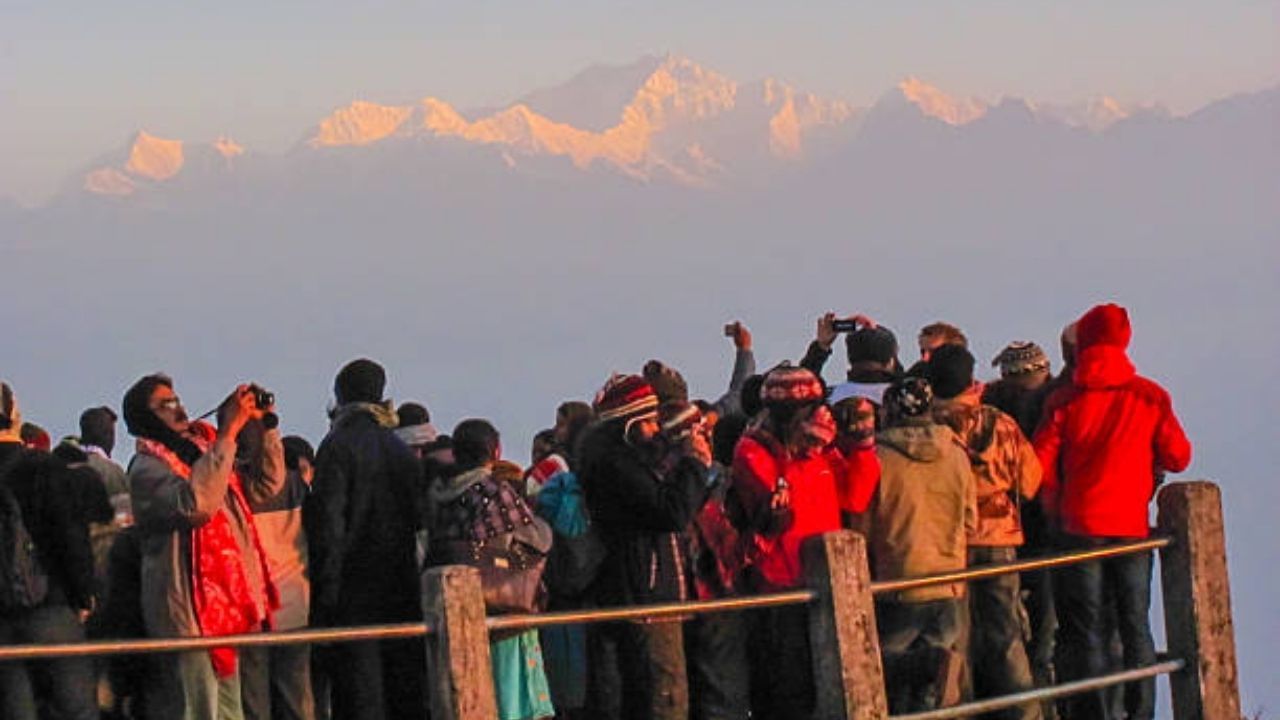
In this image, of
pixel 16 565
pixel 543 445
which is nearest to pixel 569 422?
pixel 543 445

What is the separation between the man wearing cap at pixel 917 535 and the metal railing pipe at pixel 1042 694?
7.7 inches

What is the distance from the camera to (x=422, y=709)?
12250 millimetres

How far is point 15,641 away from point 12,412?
3.01ft

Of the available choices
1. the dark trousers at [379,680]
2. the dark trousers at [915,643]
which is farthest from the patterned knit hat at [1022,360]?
the dark trousers at [379,680]

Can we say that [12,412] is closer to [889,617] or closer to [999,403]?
[889,617]

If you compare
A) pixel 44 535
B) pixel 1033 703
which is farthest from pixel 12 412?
pixel 1033 703

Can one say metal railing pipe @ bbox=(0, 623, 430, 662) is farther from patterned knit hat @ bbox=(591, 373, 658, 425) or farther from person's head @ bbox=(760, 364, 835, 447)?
person's head @ bbox=(760, 364, 835, 447)

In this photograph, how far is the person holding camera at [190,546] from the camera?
11.2m

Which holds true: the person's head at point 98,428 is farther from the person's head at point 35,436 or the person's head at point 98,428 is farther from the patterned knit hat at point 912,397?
the patterned knit hat at point 912,397

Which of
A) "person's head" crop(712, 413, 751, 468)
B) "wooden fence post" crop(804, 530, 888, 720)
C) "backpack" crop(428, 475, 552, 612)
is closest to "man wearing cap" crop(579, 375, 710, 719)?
"backpack" crop(428, 475, 552, 612)

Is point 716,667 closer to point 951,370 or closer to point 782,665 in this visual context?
point 782,665

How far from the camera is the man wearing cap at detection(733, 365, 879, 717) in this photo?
1237 cm

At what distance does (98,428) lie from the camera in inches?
607

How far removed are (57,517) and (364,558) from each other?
1614 millimetres
